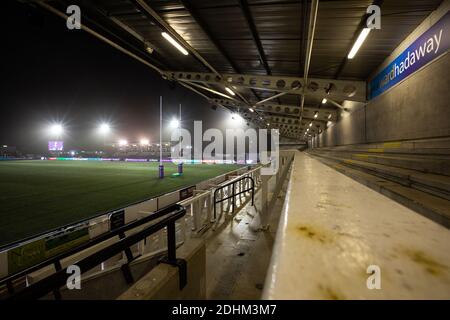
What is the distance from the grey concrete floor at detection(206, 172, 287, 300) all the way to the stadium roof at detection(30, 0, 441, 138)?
5.04m

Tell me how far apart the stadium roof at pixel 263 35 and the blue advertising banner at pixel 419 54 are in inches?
19.3

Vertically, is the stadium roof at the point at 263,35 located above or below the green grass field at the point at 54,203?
above

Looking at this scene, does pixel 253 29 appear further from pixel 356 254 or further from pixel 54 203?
pixel 54 203

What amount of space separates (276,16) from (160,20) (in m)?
3.31

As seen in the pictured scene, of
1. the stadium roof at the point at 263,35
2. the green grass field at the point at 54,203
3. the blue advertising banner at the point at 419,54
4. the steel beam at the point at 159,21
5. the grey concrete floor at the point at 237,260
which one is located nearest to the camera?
the grey concrete floor at the point at 237,260

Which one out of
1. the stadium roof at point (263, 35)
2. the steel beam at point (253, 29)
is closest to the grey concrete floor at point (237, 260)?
the stadium roof at point (263, 35)

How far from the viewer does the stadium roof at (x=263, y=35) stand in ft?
16.9

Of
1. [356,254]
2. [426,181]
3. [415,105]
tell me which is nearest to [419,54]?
[415,105]

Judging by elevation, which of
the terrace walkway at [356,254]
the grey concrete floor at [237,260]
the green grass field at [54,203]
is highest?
the terrace walkway at [356,254]

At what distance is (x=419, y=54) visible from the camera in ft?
16.0

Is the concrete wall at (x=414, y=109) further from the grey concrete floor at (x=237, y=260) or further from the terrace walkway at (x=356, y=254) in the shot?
the terrace walkway at (x=356, y=254)

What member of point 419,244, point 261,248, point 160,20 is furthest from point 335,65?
point 419,244

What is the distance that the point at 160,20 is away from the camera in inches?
238

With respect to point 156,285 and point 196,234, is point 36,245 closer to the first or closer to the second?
point 196,234
